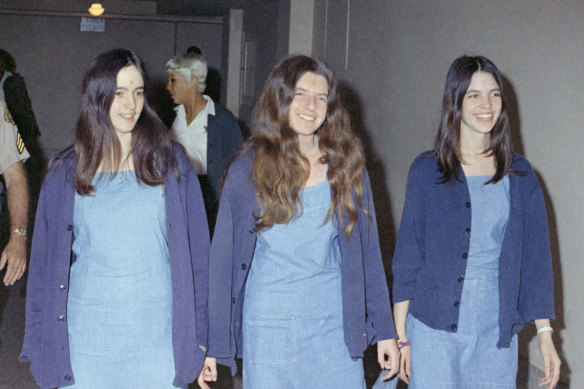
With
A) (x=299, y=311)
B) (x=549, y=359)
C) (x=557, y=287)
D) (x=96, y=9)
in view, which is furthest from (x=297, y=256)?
(x=96, y=9)

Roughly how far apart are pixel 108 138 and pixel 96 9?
35.9 feet

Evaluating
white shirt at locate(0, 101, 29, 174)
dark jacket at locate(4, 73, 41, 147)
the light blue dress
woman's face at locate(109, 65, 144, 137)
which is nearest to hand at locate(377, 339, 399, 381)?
the light blue dress

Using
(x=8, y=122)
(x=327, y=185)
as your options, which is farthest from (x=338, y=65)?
(x=327, y=185)

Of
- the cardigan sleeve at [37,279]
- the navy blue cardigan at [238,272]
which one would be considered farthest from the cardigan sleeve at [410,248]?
the cardigan sleeve at [37,279]

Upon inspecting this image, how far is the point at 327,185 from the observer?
8.02ft

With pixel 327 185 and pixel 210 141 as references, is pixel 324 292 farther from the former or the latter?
pixel 210 141

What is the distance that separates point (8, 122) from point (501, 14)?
2.76m

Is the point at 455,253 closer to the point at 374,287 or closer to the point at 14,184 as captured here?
the point at 374,287

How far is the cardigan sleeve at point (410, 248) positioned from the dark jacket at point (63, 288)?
28.3 inches

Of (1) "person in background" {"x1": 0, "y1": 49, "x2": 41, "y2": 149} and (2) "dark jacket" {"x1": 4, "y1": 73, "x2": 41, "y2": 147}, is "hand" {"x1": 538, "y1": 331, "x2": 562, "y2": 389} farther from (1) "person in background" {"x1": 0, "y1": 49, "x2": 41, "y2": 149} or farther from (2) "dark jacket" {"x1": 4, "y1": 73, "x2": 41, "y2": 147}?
(2) "dark jacket" {"x1": 4, "y1": 73, "x2": 41, "y2": 147}

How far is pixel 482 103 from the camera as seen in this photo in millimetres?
2604

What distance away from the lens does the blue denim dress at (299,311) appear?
2355mm

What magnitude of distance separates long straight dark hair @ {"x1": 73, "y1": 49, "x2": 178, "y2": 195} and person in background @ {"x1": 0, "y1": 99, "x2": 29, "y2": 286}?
0.94 metres

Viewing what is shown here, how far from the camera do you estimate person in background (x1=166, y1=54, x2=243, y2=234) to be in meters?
4.94
